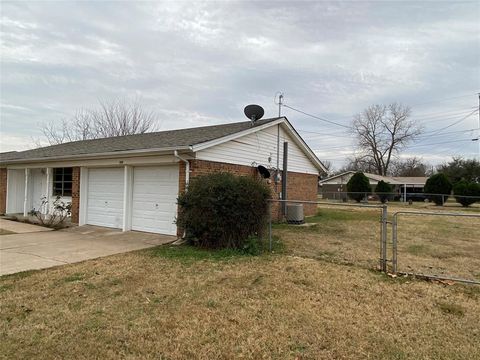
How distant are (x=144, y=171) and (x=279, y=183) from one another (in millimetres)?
5925

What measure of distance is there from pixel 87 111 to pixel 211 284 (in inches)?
1284

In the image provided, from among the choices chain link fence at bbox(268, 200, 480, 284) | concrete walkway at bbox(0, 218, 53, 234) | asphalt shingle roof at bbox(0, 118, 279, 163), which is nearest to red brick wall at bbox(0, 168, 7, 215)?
asphalt shingle roof at bbox(0, 118, 279, 163)

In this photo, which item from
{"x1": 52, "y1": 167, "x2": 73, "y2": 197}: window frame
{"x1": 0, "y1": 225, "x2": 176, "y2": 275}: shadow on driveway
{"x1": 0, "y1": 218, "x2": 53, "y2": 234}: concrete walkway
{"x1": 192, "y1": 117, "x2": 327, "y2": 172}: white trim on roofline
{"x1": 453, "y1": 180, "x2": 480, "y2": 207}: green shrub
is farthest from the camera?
{"x1": 453, "y1": 180, "x2": 480, "y2": 207}: green shrub

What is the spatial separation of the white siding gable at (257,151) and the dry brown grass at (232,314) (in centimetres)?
469

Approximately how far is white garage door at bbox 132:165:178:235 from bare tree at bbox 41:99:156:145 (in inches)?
928

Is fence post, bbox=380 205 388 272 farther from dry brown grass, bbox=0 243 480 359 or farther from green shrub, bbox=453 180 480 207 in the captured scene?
green shrub, bbox=453 180 480 207

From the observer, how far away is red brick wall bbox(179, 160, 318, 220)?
9.51 meters

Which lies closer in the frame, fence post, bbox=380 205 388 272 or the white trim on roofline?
fence post, bbox=380 205 388 272

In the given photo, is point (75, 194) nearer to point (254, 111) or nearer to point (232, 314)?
point (254, 111)

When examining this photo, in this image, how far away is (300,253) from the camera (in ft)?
26.1

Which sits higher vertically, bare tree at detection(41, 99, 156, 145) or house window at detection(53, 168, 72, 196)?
bare tree at detection(41, 99, 156, 145)

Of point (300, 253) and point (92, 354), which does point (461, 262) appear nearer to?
point (300, 253)

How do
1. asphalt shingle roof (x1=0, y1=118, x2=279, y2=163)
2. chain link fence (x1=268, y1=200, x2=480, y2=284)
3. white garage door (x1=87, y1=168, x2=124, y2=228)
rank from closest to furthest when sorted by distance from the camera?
chain link fence (x1=268, y1=200, x2=480, y2=284), asphalt shingle roof (x1=0, y1=118, x2=279, y2=163), white garage door (x1=87, y1=168, x2=124, y2=228)

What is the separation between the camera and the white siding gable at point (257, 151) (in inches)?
413
